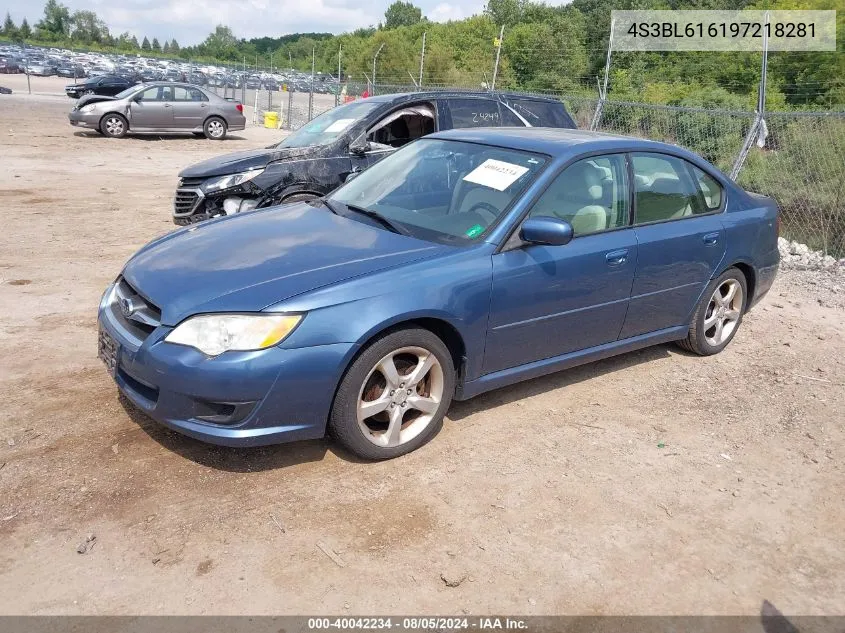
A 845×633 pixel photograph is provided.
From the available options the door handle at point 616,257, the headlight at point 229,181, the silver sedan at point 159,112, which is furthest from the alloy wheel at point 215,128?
the door handle at point 616,257

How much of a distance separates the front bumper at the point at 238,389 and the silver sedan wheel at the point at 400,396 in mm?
256

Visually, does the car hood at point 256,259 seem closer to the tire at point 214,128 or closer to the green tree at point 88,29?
the tire at point 214,128

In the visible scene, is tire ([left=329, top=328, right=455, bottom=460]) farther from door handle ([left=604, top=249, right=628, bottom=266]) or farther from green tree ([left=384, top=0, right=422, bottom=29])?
green tree ([left=384, top=0, right=422, bottom=29])

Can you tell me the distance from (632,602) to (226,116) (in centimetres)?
1912

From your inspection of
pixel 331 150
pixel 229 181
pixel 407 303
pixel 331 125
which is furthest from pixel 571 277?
pixel 331 125

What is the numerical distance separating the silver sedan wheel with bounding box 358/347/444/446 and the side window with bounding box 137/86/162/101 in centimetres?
1752

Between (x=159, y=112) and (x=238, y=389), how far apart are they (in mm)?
17568

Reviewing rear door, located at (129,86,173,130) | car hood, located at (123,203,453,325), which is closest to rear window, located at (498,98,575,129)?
car hood, located at (123,203,453,325)

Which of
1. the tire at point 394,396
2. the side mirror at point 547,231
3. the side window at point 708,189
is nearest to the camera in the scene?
the tire at point 394,396

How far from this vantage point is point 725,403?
4879 millimetres

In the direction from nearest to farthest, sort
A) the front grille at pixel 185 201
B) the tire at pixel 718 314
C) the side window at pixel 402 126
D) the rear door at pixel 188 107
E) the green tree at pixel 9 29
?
the tire at pixel 718 314 < the front grille at pixel 185 201 < the side window at pixel 402 126 < the rear door at pixel 188 107 < the green tree at pixel 9 29

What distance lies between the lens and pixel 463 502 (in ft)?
11.5

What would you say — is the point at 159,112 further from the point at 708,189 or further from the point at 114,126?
the point at 708,189

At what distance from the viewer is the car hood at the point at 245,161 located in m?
7.37
